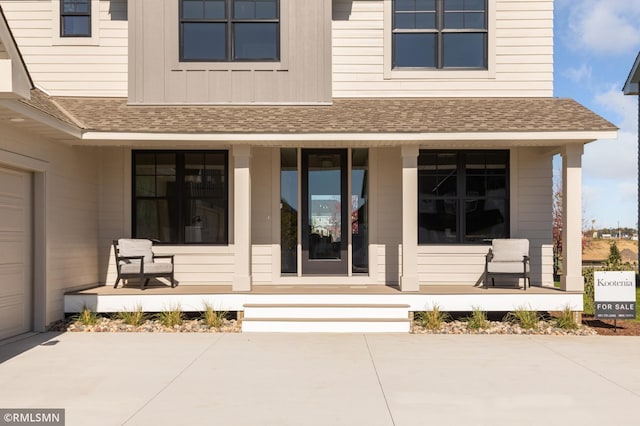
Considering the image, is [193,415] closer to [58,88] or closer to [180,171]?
[180,171]

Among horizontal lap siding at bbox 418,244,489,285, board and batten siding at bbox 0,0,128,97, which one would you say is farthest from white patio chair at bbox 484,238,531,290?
board and batten siding at bbox 0,0,128,97

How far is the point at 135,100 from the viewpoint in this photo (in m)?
10.2

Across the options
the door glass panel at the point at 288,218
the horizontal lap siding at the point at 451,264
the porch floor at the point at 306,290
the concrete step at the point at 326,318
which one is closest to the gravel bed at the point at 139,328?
the concrete step at the point at 326,318

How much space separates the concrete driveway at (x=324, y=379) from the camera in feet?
15.4

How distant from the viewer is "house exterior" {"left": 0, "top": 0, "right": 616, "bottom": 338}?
33.5 feet

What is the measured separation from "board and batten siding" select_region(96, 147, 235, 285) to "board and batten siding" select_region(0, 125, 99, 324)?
0.16 metres

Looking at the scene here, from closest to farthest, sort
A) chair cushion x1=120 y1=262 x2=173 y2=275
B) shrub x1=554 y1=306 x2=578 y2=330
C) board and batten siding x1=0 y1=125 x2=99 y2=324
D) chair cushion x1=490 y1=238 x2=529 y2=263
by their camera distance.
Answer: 1. board and batten siding x1=0 y1=125 x2=99 y2=324
2. shrub x1=554 y1=306 x2=578 y2=330
3. chair cushion x1=120 y1=262 x2=173 y2=275
4. chair cushion x1=490 y1=238 x2=529 y2=263

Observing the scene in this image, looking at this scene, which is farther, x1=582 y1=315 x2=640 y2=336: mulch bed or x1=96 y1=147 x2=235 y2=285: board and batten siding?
x1=96 y1=147 x2=235 y2=285: board and batten siding

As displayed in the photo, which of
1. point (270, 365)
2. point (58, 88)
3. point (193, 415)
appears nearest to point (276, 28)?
point (58, 88)

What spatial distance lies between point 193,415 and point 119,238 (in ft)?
21.5

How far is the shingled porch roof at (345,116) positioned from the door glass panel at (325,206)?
3.80ft

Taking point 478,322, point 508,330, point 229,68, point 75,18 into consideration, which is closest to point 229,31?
point 229,68

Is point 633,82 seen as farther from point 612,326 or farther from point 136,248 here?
point 136,248

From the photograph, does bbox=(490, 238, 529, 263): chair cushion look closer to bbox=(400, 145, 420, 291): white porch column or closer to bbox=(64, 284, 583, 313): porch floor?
bbox=(64, 284, 583, 313): porch floor
